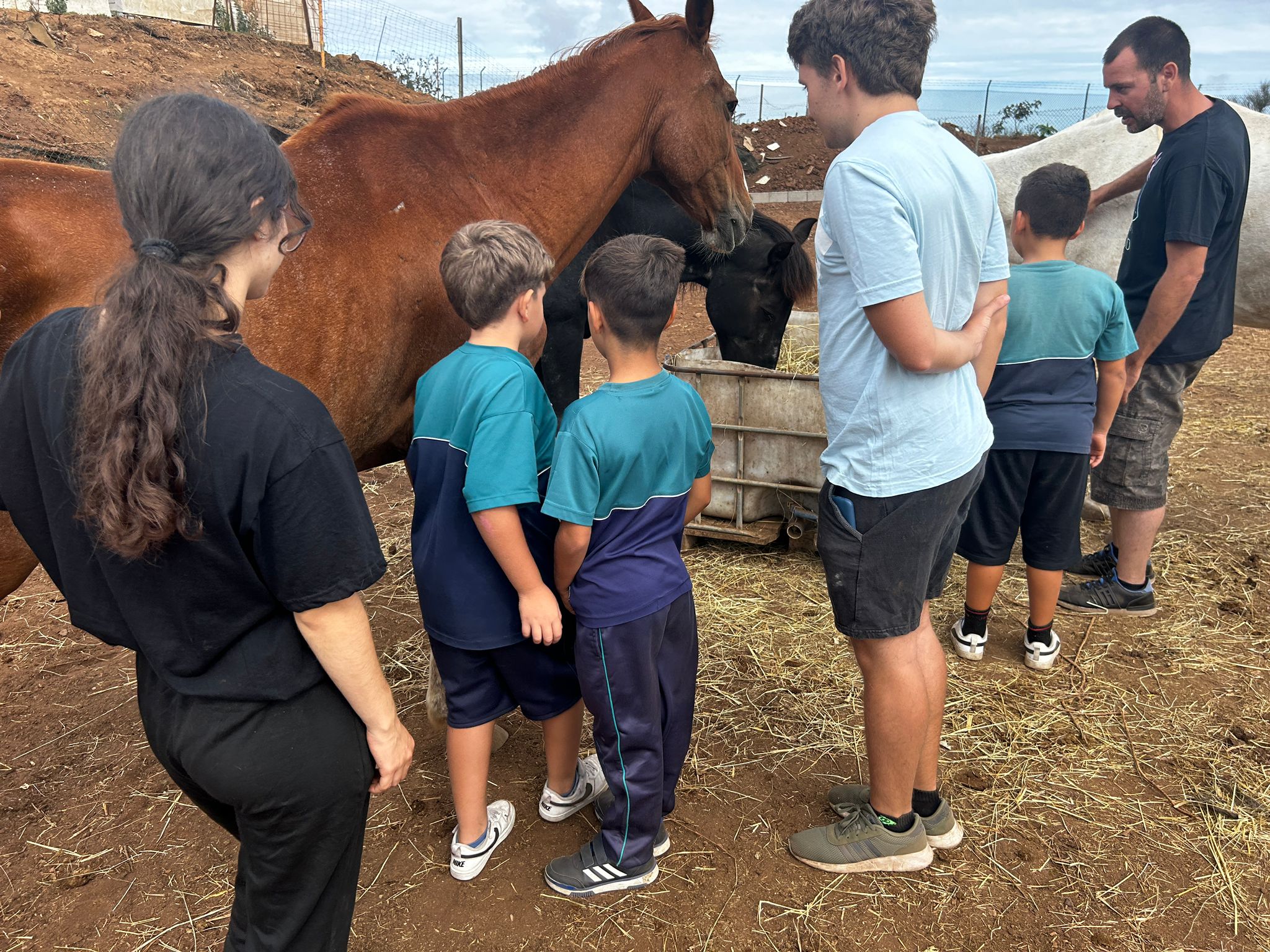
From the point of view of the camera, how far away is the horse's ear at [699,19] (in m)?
3.03

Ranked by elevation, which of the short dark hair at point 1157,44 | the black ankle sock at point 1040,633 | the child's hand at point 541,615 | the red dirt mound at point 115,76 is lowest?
the black ankle sock at point 1040,633

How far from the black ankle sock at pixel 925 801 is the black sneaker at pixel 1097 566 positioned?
2280 mm

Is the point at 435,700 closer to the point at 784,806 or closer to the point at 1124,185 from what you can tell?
the point at 784,806

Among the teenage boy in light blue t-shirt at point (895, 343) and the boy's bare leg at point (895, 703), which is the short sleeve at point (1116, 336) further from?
the boy's bare leg at point (895, 703)

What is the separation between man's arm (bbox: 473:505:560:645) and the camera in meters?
1.87

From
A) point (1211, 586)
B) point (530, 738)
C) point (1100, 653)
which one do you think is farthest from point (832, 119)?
point (1211, 586)

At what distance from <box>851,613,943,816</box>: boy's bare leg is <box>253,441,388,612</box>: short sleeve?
1.36 metres

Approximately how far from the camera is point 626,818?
211 cm

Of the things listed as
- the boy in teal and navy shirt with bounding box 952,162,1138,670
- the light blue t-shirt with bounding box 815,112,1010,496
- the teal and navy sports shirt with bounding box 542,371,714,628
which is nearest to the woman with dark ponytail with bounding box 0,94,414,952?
the teal and navy sports shirt with bounding box 542,371,714,628

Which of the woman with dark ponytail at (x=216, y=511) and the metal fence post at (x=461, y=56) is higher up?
the metal fence post at (x=461, y=56)

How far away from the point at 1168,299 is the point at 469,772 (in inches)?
127

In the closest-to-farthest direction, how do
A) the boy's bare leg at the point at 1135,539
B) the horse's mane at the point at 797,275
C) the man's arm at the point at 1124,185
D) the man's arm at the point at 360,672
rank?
the man's arm at the point at 360,672
the boy's bare leg at the point at 1135,539
the man's arm at the point at 1124,185
the horse's mane at the point at 797,275

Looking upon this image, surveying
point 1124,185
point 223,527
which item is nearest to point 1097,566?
point 1124,185

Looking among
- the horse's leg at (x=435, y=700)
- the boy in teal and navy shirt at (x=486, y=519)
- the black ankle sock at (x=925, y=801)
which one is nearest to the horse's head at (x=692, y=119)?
the boy in teal and navy shirt at (x=486, y=519)
